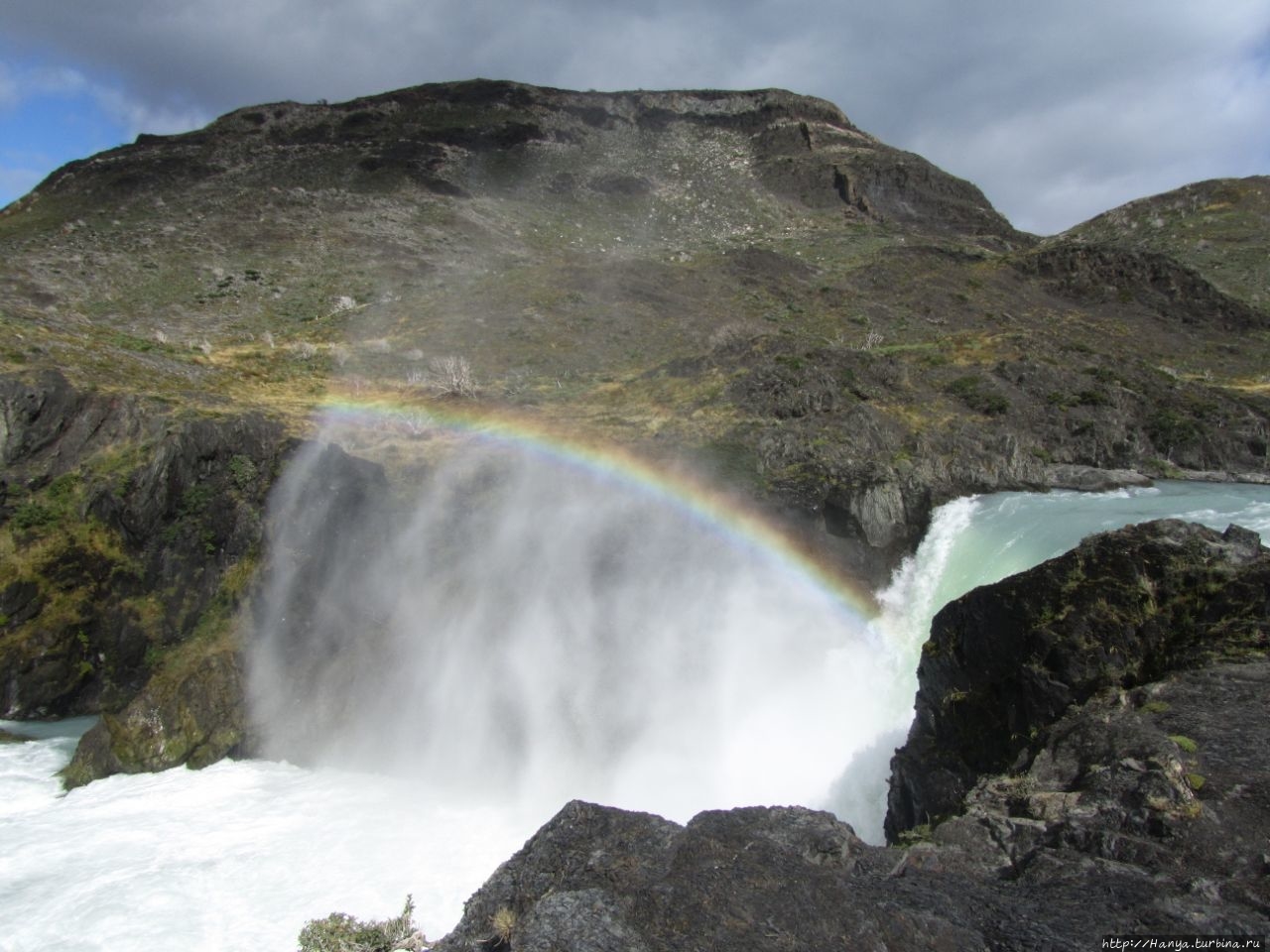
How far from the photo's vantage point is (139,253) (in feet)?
191

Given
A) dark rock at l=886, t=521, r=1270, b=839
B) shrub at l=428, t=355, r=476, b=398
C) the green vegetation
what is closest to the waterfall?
dark rock at l=886, t=521, r=1270, b=839

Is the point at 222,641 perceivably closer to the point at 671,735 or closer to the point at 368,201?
the point at 671,735

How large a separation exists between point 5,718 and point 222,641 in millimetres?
5787

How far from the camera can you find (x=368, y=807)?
17859 mm

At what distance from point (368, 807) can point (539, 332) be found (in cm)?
3801

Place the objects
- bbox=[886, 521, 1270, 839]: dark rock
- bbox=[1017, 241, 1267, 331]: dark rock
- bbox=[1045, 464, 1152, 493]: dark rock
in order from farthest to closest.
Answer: bbox=[1017, 241, 1267, 331]: dark rock < bbox=[1045, 464, 1152, 493]: dark rock < bbox=[886, 521, 1270, 839]: dark rock

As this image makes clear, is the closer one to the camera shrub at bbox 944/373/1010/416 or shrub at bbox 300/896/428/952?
shrub at bbox 300/896/428/952

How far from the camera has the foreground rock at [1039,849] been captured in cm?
660

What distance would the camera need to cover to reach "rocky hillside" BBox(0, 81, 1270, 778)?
73.3 feet

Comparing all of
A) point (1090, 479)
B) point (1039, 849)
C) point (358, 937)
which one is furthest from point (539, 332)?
point (1039, 849)

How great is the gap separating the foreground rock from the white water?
7.06 metres

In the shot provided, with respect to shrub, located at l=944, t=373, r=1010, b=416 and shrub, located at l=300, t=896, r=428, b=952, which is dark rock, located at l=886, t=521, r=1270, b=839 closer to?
shrub, located at l=300, t=896, r=428, b=952

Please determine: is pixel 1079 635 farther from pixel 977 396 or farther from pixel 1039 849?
pixel 977 396

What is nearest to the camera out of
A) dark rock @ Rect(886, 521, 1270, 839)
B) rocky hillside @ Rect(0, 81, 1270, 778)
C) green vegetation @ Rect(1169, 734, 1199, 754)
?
green vegetation @ Rect(1169, 734, 1199, 754)
